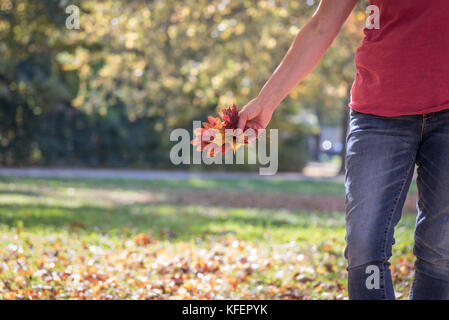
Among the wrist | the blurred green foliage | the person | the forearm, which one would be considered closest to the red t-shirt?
the person

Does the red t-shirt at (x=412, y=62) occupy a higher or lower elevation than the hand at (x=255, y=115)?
higher

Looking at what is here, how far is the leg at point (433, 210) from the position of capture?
6.41 feet

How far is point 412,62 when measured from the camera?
77.0 inches

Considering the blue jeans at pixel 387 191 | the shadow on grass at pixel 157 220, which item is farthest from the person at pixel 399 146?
the shadow on grass at pixel 157 220

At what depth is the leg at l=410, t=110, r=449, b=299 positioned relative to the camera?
1.95 meters

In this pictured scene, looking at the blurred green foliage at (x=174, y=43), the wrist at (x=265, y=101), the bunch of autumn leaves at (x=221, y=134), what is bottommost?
the bunch of autumn leaves at (x=221, y=134)

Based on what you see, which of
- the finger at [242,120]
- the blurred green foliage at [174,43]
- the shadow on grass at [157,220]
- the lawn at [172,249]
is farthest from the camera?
the blurred green foliage at [174,43]

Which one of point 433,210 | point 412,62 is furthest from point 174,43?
point 433,210

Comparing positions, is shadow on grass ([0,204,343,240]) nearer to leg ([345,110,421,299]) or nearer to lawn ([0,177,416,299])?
lawn ([0,177,416,299])

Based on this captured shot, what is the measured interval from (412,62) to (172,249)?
3893mm

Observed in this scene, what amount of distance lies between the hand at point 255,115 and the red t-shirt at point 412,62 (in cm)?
39

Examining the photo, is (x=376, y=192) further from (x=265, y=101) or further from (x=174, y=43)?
(x=174, y=43)

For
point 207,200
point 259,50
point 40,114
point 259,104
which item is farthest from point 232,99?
point 40,114

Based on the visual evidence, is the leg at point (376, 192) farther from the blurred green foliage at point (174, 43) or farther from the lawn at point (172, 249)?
the blurred green foliage at point (174, 43)
